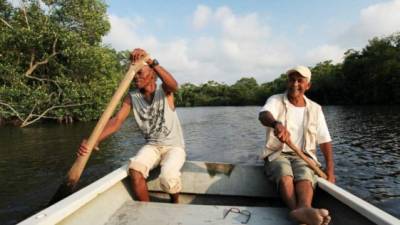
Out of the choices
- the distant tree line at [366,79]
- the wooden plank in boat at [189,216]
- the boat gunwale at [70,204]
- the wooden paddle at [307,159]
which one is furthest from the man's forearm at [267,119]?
the distant tree line at [366,79]

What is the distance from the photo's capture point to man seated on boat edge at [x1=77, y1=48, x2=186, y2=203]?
411 cm

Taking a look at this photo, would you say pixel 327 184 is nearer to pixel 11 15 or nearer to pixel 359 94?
pixel 11 15

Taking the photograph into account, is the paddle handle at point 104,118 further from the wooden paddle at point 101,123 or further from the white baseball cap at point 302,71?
the white baseball cap at point 302,71

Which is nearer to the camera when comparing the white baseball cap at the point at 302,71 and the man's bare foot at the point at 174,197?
the white baseball cap at the point at 302,71

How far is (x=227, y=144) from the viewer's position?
15438mm

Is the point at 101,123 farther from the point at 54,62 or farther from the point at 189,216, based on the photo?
the point at 54,62

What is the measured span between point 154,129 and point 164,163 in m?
0.53

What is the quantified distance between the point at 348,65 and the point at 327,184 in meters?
63.3

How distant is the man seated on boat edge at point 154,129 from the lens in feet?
13.5

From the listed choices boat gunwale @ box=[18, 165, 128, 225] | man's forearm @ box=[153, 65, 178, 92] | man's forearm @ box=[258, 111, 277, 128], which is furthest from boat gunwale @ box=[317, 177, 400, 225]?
boat gunwale @ box=[18, 165, 128, 225]

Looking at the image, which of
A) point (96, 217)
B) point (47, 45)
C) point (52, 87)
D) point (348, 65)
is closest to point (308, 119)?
point (96, 217)

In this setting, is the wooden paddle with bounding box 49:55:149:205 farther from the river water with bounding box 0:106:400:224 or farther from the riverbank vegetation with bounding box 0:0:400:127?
the riverbank vegetation with bounding box 0:0:400:127

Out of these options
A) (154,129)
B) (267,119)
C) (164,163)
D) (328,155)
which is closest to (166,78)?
(154,129)

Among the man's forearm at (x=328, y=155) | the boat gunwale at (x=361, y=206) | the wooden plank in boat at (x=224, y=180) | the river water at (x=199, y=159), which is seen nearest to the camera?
the boat gunwale at (x=361, y=206)
